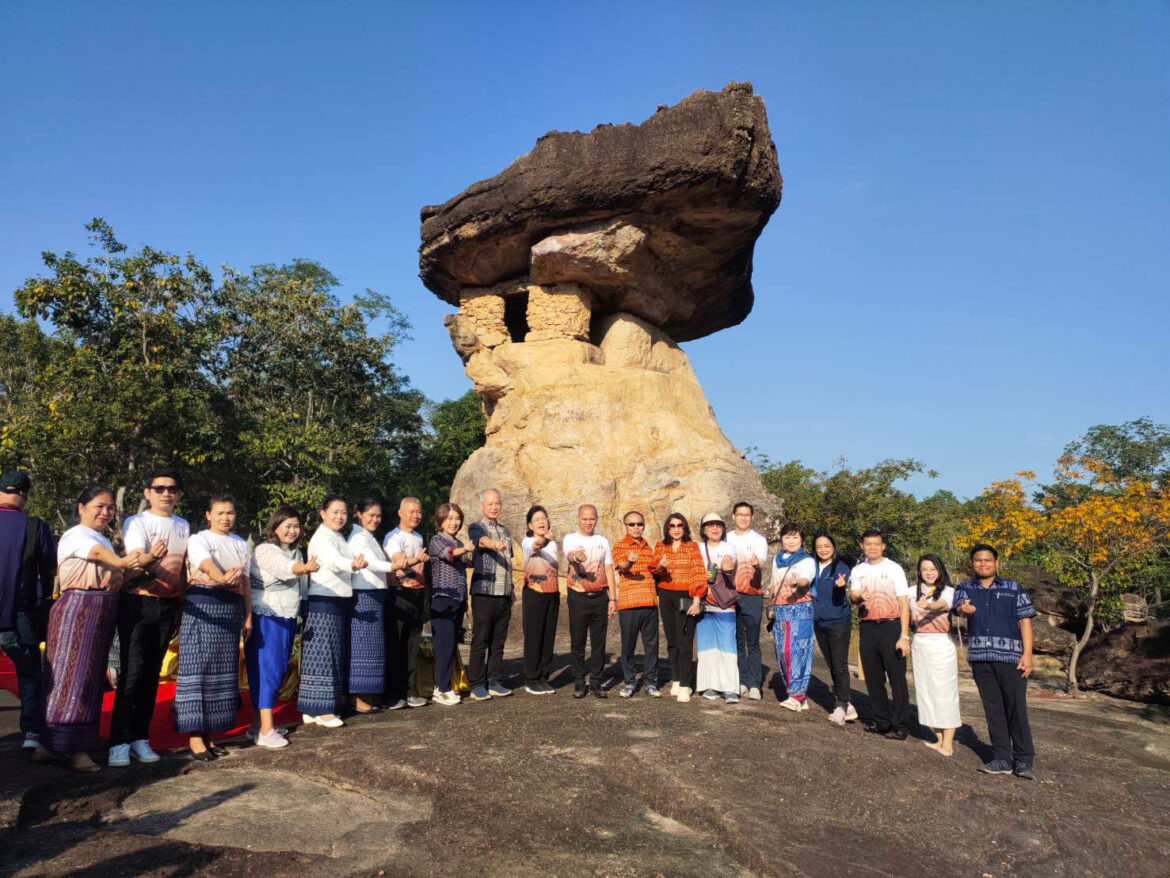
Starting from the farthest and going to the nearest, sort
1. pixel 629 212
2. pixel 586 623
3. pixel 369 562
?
pixel 629 212, pixel 586 623, pixel 369 562

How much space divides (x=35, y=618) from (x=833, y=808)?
4.54 meters

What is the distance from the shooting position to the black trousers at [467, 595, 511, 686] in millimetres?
5621

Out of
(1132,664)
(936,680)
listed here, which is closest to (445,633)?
(936,680)

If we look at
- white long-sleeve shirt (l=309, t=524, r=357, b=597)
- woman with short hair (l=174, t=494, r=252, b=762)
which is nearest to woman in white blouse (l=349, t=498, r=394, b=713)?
white long-sleeve shirt (l=309, t=524, r=357, b=597)

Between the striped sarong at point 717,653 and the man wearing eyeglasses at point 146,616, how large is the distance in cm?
382

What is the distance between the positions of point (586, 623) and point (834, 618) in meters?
1.98

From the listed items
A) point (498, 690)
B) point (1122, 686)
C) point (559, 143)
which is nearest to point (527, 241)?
point (559, 143)

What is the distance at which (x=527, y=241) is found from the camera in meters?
11.6

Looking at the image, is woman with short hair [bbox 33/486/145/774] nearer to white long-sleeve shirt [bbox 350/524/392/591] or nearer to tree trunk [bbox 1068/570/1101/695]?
white long-sleeve shirt [bbox 350/524/392/591]

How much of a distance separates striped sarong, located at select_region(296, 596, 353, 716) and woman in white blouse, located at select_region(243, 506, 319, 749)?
18 cm

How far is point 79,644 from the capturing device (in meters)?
3.77

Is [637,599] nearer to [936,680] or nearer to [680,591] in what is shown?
[680,591]

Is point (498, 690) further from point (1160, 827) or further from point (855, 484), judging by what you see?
point (855, 484)

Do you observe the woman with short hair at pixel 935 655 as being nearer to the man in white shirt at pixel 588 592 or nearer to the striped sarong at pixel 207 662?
the man in white shirt at pixel 588 592
